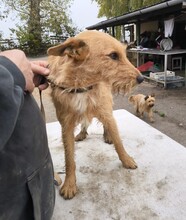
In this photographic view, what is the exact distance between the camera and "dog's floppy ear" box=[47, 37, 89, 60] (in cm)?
133

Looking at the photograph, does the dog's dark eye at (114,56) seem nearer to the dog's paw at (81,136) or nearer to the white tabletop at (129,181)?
the white tabletop at (129,181)

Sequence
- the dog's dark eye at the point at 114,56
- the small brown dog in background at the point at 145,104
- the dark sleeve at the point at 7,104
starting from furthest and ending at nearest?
the small brown dog in background at the point at 145,104 → the dog's dark eye at the point at 114,56 → the dark sleeve at the point at 7,104

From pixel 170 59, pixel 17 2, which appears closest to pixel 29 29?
pixel 17 2

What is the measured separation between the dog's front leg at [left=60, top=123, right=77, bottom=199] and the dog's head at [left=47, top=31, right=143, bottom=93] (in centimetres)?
41

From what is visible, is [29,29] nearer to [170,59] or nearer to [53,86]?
[170,59]

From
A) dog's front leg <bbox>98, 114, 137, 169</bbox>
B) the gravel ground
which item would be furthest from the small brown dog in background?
dog's front leg <bbox>98, 114, 137, 169</bbox>

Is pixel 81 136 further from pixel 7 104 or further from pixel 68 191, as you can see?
pixel 7 104

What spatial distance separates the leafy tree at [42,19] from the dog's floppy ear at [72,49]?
1928 cm

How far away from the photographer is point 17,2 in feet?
70.0

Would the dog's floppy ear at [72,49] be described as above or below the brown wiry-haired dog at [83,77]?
above

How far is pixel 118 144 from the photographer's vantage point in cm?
199

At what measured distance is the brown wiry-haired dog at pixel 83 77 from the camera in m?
1.49

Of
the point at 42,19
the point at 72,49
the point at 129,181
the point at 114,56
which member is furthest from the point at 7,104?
the point at 42,19

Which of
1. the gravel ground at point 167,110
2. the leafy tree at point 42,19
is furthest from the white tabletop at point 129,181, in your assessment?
the leafy tree at point 42,19
